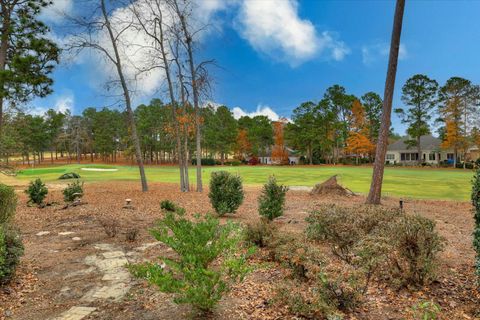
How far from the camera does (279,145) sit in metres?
65.8

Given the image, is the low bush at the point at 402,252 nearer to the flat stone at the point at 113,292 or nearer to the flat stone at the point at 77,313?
the flat stone at the point at 113,292

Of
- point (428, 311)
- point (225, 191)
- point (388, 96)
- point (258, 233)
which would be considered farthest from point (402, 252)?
point (388, 96)

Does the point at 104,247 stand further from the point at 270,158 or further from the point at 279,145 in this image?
the point at 270,158

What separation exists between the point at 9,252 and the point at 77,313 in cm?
181

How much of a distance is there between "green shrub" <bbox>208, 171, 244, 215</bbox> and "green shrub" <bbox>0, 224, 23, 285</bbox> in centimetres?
586

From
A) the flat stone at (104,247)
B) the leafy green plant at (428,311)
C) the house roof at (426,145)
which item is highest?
the house roof at (426,145)

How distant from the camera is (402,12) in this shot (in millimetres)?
10109

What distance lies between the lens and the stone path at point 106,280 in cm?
390

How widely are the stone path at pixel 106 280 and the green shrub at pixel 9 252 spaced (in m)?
0.92

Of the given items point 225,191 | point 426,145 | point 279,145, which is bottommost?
point 225,191

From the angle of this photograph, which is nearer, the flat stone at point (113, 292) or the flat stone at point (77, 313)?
the flat stone at point (77, 313)

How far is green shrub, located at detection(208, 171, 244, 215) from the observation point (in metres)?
10.1

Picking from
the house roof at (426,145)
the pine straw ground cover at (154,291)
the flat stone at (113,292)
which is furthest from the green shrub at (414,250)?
the house roof at (426,145)

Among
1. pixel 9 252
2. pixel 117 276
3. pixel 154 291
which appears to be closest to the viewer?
pixel 154 291
